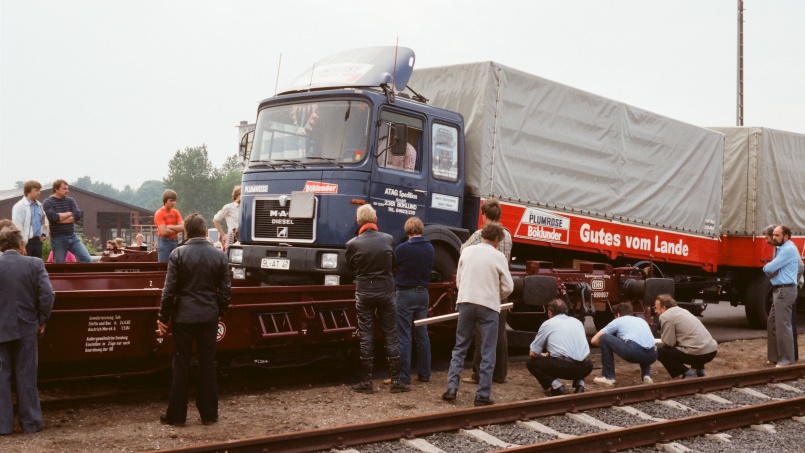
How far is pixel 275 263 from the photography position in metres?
9.06

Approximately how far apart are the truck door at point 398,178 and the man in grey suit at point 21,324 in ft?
12.4

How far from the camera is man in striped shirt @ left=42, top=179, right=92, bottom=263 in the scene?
1073 cm

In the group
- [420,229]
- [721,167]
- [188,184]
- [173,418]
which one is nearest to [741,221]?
[721,167]

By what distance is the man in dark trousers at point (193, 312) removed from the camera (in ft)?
21.6

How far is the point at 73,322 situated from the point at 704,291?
1084cm

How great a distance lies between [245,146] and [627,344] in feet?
16.9

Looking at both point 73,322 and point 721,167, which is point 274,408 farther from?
point 721,167

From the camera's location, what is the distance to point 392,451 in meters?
5.90

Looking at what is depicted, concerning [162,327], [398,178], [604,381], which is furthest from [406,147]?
[162,327]

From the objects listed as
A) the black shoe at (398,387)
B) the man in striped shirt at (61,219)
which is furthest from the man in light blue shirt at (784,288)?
the man in striped shirt at (61,219)

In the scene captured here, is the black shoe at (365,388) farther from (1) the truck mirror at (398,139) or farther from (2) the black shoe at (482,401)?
(1) the truck mirror at (398,139)

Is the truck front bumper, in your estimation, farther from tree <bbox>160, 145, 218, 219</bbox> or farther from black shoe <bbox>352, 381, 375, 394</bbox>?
tree <bbox>160, 145, 218, 219</bbox>

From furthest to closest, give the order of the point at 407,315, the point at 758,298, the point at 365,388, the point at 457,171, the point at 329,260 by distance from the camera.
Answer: the point at 758,298 → the point at 457,171 → the point at 329,260 → the point at 407,315 → the point at 365,388

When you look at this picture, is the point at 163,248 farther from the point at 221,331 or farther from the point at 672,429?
the point at 672,429
